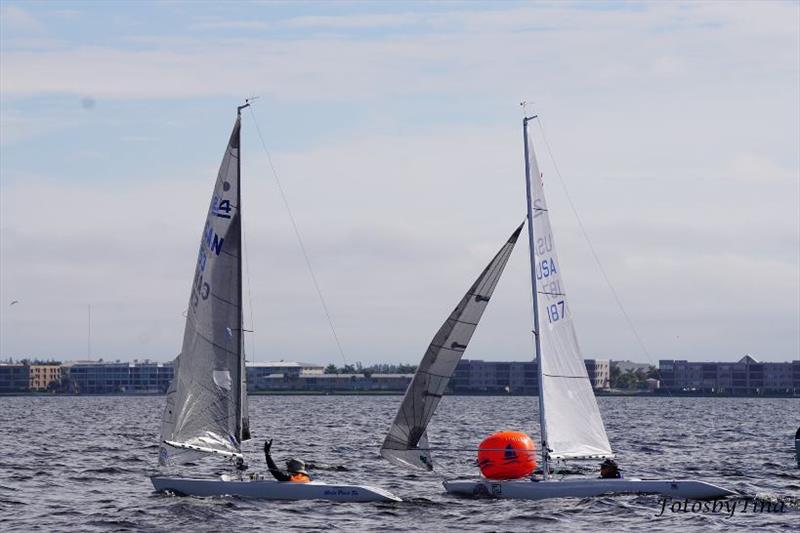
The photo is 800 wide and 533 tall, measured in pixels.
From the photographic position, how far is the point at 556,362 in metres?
35.8

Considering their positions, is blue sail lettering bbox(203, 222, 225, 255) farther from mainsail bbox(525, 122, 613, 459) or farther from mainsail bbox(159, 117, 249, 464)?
mainsail bbox(525, 122, 613, 459)

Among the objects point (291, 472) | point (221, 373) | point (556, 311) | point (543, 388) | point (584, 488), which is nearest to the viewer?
point (543, 388)

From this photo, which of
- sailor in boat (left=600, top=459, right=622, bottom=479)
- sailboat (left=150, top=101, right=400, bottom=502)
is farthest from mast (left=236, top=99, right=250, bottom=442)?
sailor in boat (left=600, top=459, right=622, bottom=479)

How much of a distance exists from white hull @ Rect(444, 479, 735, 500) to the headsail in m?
1.77

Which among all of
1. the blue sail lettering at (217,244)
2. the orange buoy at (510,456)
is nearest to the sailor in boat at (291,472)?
the orange buoy at (510,456)

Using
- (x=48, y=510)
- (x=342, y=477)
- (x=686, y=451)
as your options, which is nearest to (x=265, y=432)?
(x=686, y=451)

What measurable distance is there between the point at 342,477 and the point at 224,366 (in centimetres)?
1144

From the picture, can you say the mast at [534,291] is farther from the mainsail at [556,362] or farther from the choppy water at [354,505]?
the choppy water at [354,505]

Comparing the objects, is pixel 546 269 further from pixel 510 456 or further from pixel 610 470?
pixel 610 470

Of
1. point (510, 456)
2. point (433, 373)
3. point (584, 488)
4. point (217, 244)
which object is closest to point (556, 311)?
point (433, 373)

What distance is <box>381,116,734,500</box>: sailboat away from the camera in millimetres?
35562

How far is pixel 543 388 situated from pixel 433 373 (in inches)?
116

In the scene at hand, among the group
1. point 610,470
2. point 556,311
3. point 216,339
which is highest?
point 556,311

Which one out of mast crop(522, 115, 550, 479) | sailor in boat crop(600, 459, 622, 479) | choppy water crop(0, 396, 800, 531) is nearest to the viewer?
choppy water crop(0, 396, 800, 531)
